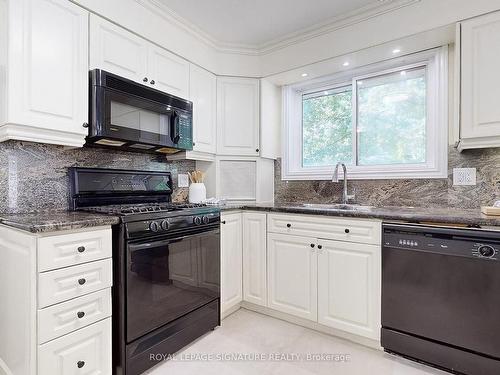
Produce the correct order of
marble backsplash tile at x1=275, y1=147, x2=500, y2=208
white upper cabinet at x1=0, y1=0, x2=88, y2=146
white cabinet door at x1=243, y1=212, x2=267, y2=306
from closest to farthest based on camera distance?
white upper cabinet at x1=0, y1=0, x2=88, y2=146, marble backsplash tile at x1=275, y1=147, x2=500, y2=208, white cabinet door at x1=243, y1=212, x2=267, y2=306

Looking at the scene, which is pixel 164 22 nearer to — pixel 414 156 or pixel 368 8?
pixel 368 8

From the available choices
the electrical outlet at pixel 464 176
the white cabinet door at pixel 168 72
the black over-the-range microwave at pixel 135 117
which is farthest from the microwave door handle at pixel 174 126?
the electrical outlet at pixel 464 176

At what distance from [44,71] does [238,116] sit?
5.34 feet

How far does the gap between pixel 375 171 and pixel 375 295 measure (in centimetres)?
111

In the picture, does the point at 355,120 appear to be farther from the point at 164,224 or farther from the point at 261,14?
the point at 164,224

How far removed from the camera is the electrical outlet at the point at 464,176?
6.74 ft

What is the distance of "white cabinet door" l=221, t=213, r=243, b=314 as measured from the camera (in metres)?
2.27

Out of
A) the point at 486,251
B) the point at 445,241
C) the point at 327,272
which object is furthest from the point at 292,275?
the point at 486,251

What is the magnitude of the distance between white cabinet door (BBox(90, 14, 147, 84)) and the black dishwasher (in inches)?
78.4

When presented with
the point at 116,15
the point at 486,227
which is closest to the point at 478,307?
the point at 486,227

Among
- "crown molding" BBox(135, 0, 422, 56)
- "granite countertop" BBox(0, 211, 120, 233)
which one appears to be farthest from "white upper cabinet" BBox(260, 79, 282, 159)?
"granite countertop" BBox(0, 211, 120, 233)

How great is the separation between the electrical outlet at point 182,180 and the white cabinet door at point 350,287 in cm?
139

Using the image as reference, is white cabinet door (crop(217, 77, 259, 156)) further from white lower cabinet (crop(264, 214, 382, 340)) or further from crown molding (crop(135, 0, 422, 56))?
white lower cabinet (crop(264, 214, 382, 340))

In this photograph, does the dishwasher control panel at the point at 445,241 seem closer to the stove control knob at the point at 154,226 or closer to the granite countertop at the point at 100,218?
the granite countertop at the point at 100,218
